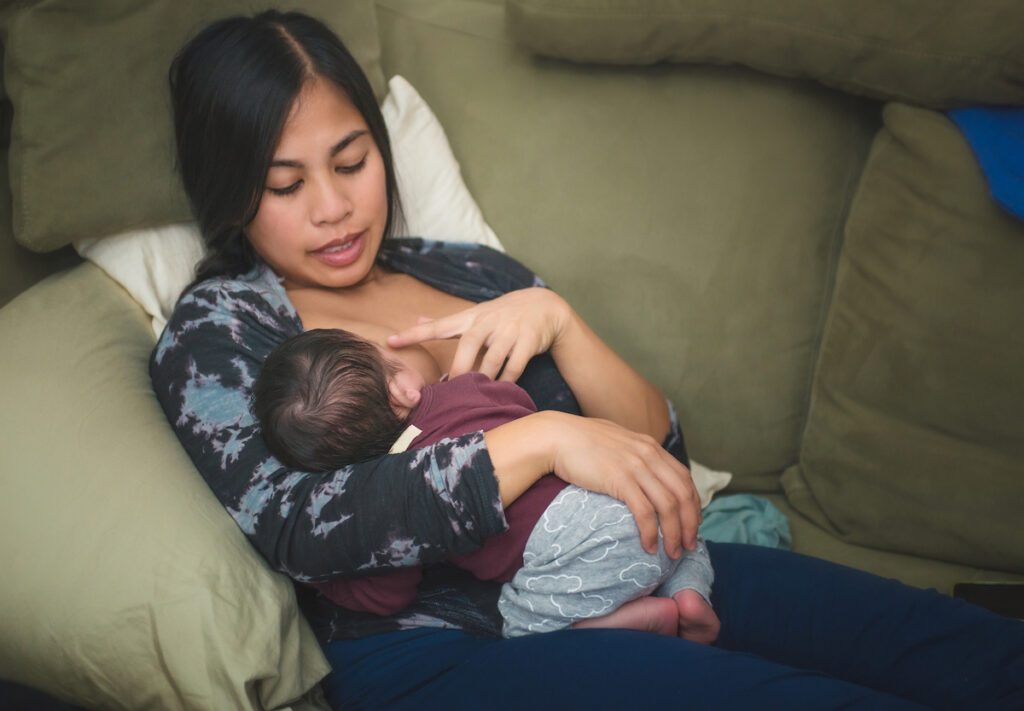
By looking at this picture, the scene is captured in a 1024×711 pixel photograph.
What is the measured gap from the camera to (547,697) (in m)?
1.10

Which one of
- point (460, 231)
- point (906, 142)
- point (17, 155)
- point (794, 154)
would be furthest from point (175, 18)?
point (906, 142)

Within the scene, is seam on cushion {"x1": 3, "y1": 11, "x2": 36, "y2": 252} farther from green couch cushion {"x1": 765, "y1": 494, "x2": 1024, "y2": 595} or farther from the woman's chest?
green couch cushion {"x1": 765, "y1": 494, "x2": 1024, "y2": 595}

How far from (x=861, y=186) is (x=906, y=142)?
10cm

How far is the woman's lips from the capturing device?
4.76 ft

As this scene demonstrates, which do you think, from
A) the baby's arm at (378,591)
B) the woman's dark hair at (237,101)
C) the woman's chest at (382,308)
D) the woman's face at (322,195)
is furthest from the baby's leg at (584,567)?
the woman's dark hair at (237,101)

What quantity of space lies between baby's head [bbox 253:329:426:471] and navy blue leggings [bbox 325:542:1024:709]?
26 cm

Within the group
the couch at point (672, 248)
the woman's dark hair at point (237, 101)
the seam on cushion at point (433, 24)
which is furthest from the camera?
the seam on cushion at point (433, 24)

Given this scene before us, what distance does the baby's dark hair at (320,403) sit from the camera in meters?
1.18

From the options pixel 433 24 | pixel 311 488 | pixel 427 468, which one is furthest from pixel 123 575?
pixel 433 24

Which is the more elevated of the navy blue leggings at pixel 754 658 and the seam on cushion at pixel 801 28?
the seam on cushion at pixel 801 28

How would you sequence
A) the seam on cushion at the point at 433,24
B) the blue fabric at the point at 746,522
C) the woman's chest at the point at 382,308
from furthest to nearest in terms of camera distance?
the seam on cushion at the point at 433,24, the blue fabric at the point at 746,522, the woman's chest at the point at 382,308

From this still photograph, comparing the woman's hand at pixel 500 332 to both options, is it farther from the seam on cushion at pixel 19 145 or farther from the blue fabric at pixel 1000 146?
the blue fabric at pixel 1000 146

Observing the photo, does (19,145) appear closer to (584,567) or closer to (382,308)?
(382,308)

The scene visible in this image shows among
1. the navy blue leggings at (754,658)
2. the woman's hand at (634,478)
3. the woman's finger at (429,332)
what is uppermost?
the woman's finger at (429,332)
